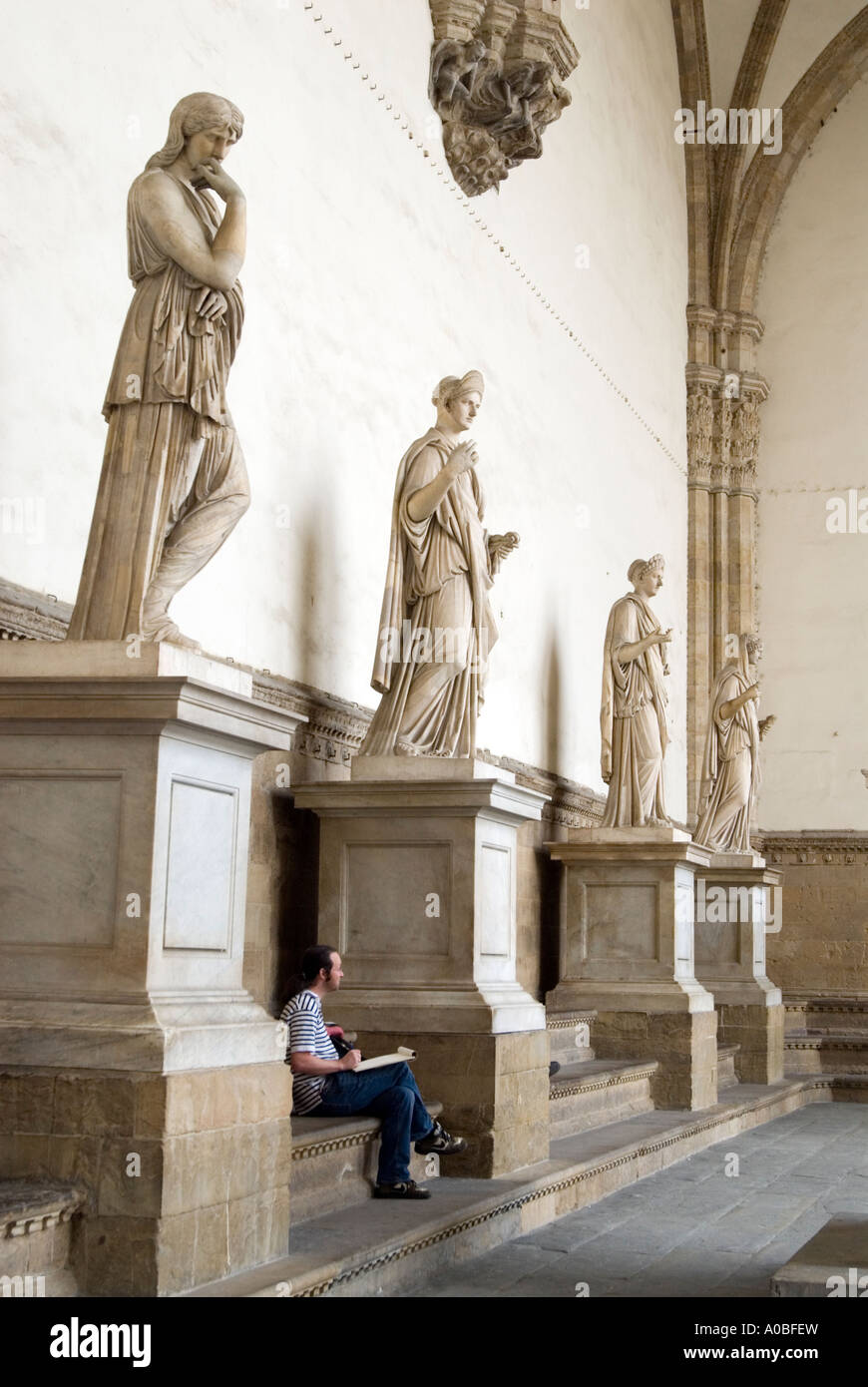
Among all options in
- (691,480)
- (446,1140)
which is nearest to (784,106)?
(691,480)

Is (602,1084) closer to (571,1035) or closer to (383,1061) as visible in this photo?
(571,1035)

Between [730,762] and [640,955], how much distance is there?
3.50 meters

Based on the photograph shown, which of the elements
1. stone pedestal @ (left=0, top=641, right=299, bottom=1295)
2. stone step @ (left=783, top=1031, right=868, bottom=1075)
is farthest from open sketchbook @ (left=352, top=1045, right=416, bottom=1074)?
stone step @ (left=783, top=1031, right=868, bottom=1075)

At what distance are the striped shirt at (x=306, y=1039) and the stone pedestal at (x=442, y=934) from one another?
2.48 feet

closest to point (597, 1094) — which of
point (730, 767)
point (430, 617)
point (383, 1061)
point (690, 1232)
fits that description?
point (690, 1232)

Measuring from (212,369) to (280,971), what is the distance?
3235mm

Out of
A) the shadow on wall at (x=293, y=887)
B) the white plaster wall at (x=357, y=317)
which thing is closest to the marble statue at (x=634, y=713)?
the white plaster wall at (x=357, y=317)

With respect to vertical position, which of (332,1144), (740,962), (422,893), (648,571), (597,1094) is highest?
(648,571)

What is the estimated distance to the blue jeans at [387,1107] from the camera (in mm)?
5352

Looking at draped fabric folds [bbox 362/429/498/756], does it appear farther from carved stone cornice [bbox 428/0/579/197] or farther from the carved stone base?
carved stone cornice [bbox 428/0/579/197]

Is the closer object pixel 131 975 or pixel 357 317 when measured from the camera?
pixel 131 975

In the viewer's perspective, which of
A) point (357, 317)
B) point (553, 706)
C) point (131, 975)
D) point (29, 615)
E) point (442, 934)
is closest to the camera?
point (131, 975)

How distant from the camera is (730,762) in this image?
12711mm

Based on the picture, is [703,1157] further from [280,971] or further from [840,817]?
[840,817]
